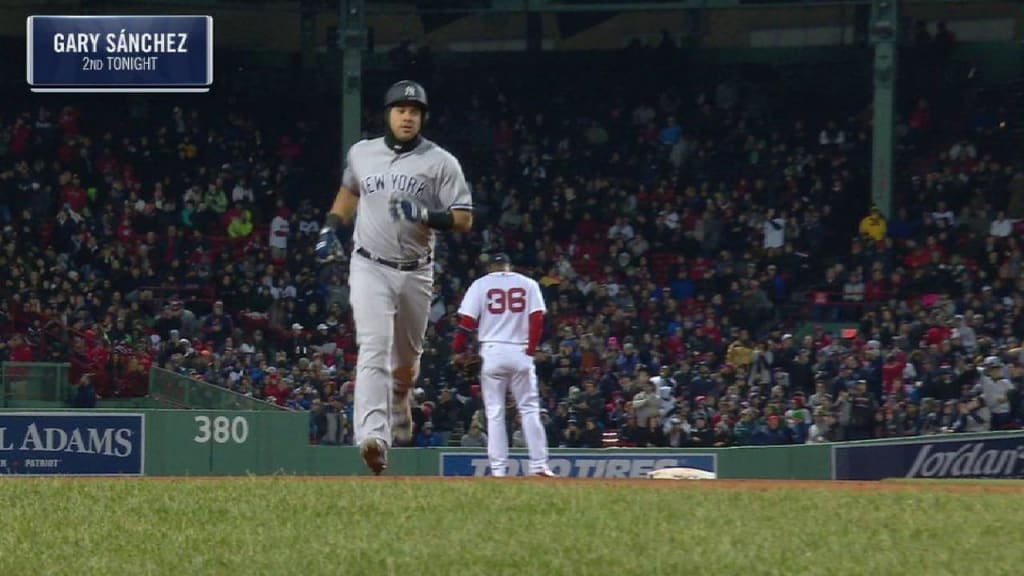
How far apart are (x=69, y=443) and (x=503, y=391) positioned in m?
6.73

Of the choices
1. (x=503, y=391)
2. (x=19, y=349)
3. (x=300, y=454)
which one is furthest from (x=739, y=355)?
(x=503, y=391)

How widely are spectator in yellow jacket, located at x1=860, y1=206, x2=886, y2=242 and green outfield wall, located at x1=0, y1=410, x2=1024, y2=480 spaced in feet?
25.2

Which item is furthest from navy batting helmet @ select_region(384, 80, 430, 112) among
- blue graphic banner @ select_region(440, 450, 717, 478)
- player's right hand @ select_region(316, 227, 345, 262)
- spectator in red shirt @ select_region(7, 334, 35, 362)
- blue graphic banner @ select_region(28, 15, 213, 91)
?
blue graphic banner @ select_region(28, 15, 213, 91)

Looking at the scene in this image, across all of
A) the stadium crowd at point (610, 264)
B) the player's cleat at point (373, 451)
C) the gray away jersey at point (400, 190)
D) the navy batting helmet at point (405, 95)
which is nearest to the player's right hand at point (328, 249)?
the gray away jersey at point (400, 190)

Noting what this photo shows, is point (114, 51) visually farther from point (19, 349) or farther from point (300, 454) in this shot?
point (300, 454)

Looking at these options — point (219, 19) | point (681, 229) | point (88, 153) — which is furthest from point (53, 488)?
point (219, 19)

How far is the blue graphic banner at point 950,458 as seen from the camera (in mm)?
18219

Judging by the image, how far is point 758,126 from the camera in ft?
98.7

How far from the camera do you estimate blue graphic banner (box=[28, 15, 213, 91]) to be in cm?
2402

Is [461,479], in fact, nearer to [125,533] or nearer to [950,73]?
[125,533]

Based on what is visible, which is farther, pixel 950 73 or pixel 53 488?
pixel 950 73

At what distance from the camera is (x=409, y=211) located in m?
9.08

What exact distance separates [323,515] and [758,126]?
23.3 m

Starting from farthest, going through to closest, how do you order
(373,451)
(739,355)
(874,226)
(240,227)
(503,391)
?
(240,227), (874,226), (739,355), (503,391), (373,451)
